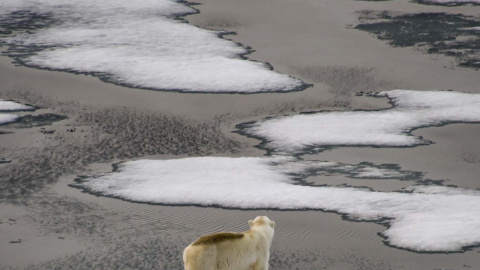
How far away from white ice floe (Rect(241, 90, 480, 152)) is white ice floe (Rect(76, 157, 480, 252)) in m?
0.98

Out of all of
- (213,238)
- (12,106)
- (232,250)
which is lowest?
(12,106)

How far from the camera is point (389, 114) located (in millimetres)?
12016

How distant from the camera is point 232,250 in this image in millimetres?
6242

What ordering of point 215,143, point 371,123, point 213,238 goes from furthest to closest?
point 371,123
point 215,143
point 213,238

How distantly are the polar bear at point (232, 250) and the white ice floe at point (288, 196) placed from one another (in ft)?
5.99

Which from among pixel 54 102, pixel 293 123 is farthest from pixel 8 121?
pixel 293 123

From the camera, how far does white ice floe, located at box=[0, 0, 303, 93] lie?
13383mm

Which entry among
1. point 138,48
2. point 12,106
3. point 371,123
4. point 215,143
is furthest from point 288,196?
point 138,48

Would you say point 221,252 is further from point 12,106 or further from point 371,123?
point 12,106

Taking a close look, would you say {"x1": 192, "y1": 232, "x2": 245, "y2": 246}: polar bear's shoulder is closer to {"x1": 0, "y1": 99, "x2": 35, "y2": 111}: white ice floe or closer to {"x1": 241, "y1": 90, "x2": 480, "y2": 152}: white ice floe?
{"x1": 241, "y1": 90, "x2": 480, "y2": 152}: white ice floe

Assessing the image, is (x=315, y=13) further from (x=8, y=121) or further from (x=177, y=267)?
(x=177, y=267)

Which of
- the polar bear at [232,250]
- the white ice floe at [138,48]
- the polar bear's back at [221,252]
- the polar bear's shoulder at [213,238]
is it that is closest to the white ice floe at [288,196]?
the polar bear at [232,250]

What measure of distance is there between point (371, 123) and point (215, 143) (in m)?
2.25

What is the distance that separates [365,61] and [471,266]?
302 inches
